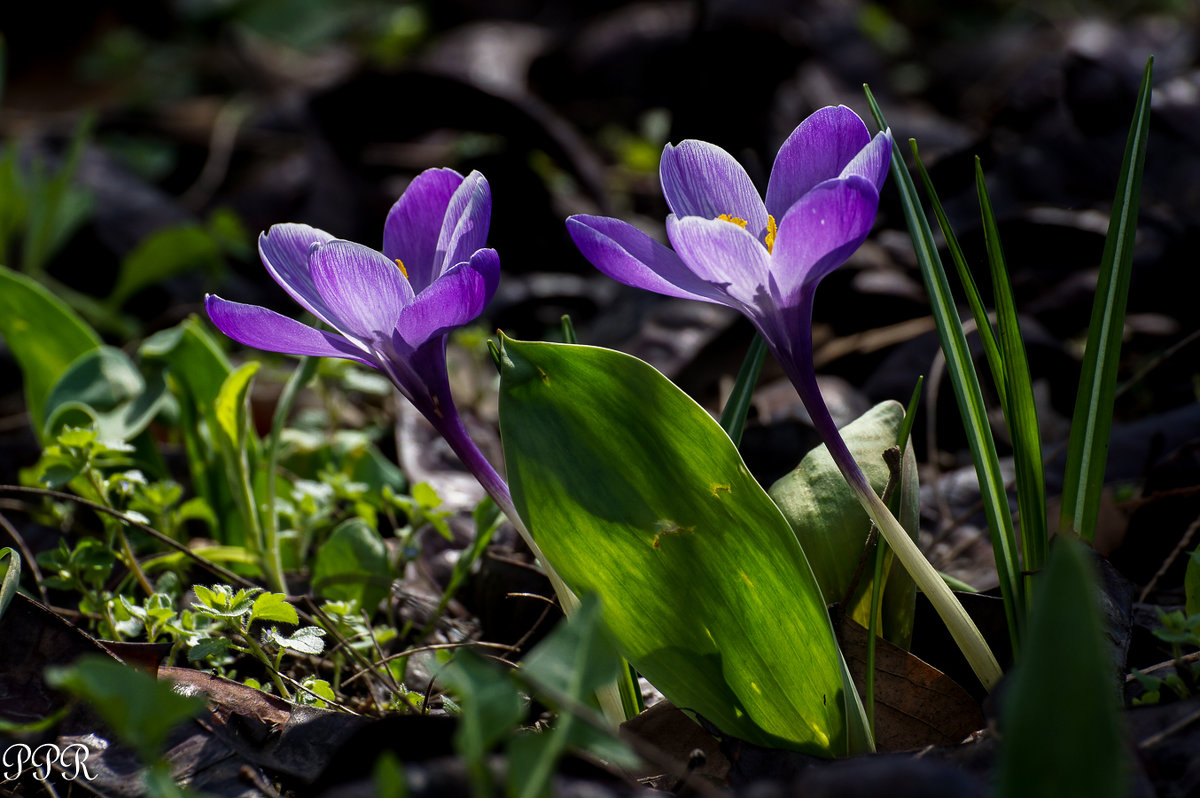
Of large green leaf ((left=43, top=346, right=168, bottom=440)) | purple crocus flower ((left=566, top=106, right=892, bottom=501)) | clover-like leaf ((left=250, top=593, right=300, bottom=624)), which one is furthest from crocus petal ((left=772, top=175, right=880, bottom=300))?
large green leaf ((left=43, top=346, right=168, bottom=440))

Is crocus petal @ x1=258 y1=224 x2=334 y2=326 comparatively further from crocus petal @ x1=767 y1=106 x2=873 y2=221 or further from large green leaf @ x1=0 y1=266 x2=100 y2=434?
large green leaf @ x1=0 y1=266 x2=100 y2=434

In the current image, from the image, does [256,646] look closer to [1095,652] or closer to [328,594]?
[328,594]

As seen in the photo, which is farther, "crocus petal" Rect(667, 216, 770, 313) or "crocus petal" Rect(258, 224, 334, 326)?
"crocus petal" Rect(258, 224, 334, 326)

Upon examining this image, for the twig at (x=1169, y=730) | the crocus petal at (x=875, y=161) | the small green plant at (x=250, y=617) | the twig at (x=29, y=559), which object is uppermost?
the crocus petal at (x=875, y=161)

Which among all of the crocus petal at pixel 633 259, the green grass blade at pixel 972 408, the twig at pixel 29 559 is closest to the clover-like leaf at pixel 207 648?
the twig at pixel 29 559

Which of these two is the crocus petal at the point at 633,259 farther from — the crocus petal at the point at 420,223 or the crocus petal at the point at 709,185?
the crocus petal at the point at 420,223

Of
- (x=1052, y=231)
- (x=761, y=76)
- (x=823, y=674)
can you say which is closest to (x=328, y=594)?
(x=823, y=674)

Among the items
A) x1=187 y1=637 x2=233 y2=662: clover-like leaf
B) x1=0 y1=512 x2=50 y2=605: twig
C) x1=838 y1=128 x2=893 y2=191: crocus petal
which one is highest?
x1=838 y1=128 x2=893 y2=191: crocus petal

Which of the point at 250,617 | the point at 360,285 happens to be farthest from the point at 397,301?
the point at 250,617
